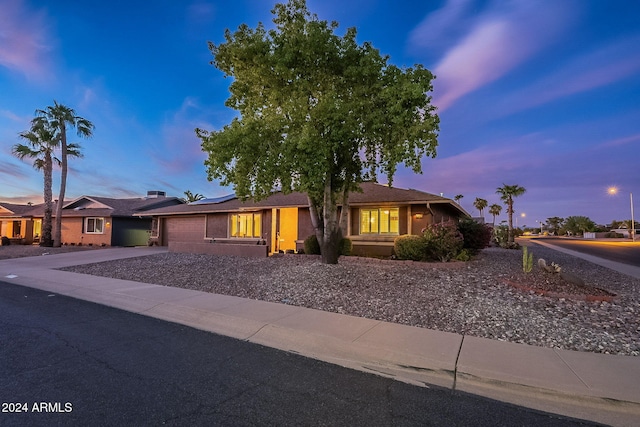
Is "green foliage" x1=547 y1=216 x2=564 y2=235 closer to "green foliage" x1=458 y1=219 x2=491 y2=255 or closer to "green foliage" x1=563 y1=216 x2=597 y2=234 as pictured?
"green foliage" x1=563 y1=216 x2=597 y2=234

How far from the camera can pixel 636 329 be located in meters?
6.17

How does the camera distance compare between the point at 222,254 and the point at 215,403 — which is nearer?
the point at 215,403

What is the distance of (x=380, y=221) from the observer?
1798cm

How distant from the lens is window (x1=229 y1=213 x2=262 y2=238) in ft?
68.8

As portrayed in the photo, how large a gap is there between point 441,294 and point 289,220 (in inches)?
492

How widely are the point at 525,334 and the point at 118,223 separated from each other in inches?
1211

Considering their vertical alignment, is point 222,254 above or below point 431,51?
below

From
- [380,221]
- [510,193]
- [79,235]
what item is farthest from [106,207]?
[510,193]

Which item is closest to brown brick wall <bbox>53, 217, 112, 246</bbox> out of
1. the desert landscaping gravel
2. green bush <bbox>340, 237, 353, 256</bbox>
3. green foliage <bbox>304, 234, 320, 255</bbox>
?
the desert landscaping gravel

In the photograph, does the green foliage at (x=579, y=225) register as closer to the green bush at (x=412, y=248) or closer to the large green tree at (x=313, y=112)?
the green bush at (x=412, y=248)

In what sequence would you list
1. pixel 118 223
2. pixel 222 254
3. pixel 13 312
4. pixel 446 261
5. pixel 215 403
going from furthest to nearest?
1. pixel 118 223
2. pixel 222 254
3. pixel 446 261
4. pixel 13 312
5. pixel 215 403

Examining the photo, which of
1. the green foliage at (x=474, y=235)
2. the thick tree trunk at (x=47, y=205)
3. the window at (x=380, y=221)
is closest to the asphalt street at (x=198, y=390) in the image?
the window at (x=380, y=221)

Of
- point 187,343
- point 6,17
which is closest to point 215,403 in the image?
point 187,343

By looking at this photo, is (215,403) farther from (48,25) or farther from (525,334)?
(48,25)
